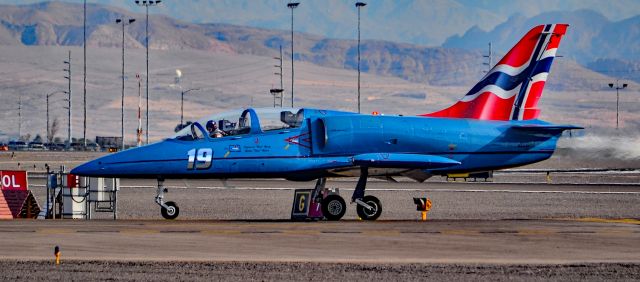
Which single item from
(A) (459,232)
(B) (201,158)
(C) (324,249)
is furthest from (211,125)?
(C) (324,249)

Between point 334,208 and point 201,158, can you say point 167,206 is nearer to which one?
point 201,158

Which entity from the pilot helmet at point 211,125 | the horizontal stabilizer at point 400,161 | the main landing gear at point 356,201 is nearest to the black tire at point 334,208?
the main landing gear at point 356,201

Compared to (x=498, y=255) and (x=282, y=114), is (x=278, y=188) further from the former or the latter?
(x=498, y=255)

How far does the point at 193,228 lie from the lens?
26.4m

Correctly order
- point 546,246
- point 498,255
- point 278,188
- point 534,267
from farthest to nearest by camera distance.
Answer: point 278,188
point 546,246
point 498,255
point 534,267

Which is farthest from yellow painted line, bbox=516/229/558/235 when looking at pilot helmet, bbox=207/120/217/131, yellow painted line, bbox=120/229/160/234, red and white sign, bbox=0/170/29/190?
red and white sign, bbox=0/170/29/190

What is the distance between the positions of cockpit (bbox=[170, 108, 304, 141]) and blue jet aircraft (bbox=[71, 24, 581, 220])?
0.08 feet

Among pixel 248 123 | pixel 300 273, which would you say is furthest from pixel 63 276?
pixel 248 123

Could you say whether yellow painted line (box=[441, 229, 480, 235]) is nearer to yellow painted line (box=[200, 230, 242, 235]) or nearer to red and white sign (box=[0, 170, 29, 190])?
yellow painted line (box=[200, 230, 242, 235])

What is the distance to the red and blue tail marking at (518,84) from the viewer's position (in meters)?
32.7

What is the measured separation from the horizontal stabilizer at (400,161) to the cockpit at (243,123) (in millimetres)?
1998

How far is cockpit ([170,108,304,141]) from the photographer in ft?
99.5

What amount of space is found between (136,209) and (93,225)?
10538 millimetres

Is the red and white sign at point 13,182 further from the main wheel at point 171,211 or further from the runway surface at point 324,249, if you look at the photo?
the main wheel at point 171,211
